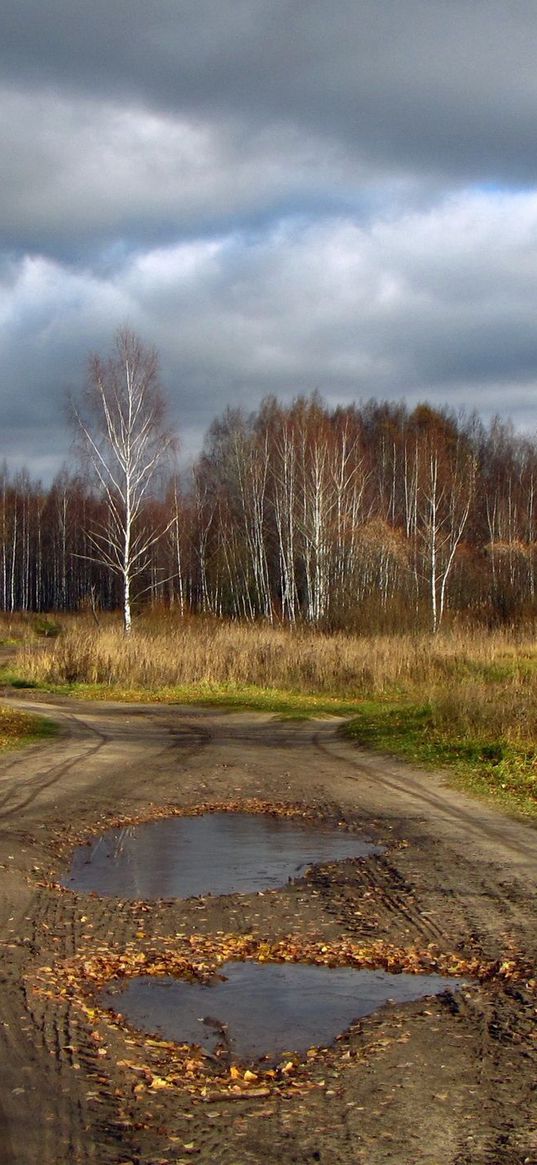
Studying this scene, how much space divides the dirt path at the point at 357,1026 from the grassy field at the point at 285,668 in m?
7.14

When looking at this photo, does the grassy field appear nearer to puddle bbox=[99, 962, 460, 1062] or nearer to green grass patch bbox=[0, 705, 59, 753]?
green grass patch bbox=[0, 705, 59, 753]

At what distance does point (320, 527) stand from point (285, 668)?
1823 cm

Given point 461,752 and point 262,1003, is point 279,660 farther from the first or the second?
point 262,1003

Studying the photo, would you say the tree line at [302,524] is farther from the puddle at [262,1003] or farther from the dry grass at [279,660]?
the puddle at [262,1003]

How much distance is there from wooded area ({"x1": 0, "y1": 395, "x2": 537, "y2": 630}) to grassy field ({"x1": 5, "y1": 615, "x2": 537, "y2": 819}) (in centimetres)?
511

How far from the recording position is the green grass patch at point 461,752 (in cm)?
1245

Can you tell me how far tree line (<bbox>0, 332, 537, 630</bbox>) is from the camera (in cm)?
3772

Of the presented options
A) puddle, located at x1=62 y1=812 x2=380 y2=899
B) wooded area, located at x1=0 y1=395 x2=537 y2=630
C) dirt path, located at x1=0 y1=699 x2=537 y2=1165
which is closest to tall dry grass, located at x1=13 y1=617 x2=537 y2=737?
wooded area, located at x1=0 y1=395 x2=537 y2=630

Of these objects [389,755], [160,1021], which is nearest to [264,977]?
[160,1021]

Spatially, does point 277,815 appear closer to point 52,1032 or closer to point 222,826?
point 222,826

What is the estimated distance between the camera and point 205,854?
9.31m

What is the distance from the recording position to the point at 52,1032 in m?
5.01

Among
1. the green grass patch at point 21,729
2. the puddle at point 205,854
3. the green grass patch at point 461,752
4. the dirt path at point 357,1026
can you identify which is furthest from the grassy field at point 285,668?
the puddle at point 205,854

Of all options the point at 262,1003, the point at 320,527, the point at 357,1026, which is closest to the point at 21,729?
the point at 262,1003
